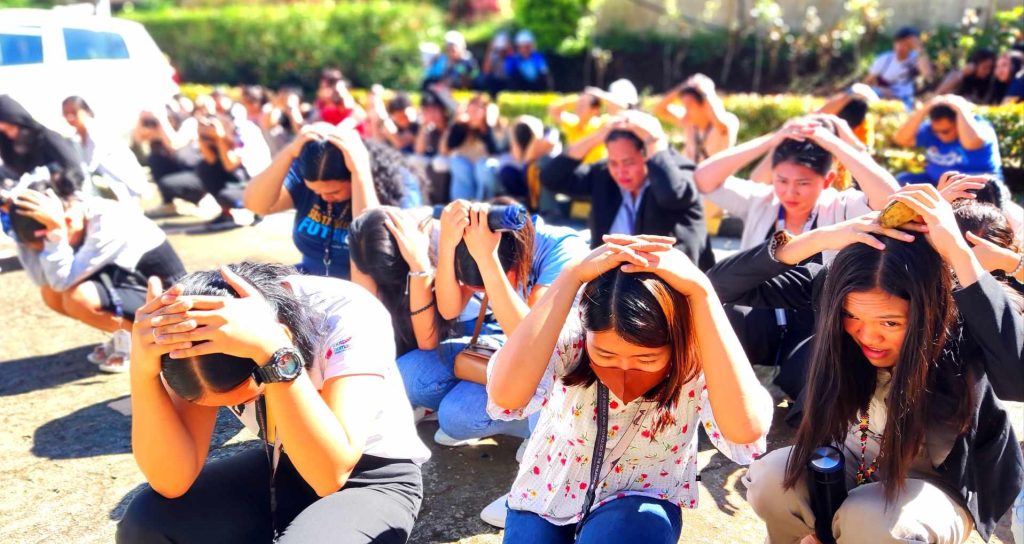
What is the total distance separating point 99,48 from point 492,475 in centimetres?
995

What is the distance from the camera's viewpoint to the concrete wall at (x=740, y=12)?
36.7ft

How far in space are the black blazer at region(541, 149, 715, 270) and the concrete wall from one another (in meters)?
7.62

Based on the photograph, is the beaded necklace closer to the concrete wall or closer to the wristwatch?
the wristwatch

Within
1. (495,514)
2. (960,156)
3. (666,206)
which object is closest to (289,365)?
(495,514)

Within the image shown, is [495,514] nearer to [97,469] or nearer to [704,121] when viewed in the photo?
[97,469]

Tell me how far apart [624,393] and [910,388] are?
754mm

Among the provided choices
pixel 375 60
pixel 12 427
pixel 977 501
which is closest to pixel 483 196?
pixel 12 427

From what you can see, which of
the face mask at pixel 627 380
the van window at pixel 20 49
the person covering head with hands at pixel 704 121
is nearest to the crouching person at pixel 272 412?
the face mask at pixel 627 380

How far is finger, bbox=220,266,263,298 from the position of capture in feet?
7.29

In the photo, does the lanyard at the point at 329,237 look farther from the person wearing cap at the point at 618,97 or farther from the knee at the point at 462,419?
the person wearing cap at the point at 618,97

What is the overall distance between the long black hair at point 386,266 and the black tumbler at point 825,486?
5.60 ft

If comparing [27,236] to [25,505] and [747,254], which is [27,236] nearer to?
[25,505]

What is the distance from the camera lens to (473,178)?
8312 mm

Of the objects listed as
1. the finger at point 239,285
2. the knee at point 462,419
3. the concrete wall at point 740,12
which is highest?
the concrete wall at point 740,12
